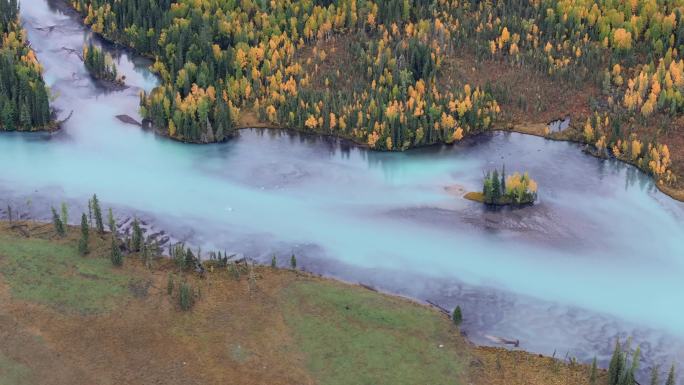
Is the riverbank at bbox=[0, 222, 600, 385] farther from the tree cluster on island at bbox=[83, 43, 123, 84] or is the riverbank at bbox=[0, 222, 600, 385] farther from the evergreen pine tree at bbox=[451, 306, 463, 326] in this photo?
the tree cluster on island at bbox=[83, 43, 123, 84]

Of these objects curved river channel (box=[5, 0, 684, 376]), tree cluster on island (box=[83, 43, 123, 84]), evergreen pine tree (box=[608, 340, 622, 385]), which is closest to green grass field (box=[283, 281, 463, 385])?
curved river channel (box=[5, 0, 684, 376])

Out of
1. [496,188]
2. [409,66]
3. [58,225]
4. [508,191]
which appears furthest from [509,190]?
A: [58,225]

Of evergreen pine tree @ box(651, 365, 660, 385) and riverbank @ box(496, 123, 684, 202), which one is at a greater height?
riverbank @ box(496, 123, 684, 202)

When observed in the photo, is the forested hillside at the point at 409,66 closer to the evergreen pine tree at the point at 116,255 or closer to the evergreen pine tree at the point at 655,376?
the evergreen pine tree at the point at 116,255

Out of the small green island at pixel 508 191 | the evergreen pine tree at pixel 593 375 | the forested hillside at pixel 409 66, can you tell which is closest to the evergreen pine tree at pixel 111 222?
the forested hillside at pixel 409 66

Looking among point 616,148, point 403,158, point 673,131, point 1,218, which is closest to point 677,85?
point 673,131
